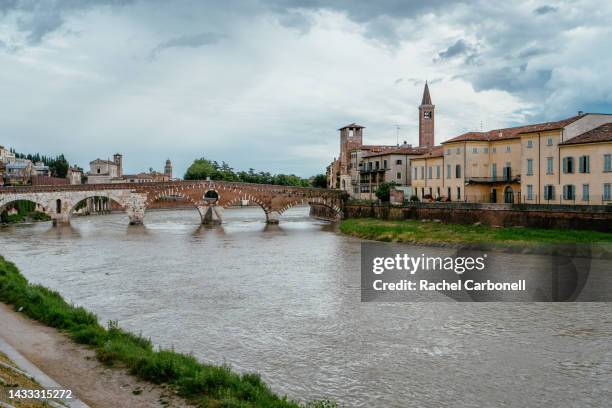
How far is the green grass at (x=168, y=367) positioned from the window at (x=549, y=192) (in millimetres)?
30302

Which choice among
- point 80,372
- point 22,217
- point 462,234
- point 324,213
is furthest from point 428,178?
point 80,372

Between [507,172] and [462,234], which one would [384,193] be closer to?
[507,172]

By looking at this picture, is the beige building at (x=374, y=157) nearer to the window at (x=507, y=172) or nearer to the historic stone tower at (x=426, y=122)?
the historic stone tower at (x=426, y=122)

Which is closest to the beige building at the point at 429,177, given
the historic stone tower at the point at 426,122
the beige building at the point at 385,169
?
the beige building at the point at 385,169

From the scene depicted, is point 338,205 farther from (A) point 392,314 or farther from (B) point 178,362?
(B) point 178,362

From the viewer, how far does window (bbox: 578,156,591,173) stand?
34000 millimetres

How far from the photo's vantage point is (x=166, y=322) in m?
16.0

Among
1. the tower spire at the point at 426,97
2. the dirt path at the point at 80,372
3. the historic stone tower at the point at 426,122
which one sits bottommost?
the dirt path at the point at 80,372

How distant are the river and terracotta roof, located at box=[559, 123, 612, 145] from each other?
655 inches

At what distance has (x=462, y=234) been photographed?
35.8 meters

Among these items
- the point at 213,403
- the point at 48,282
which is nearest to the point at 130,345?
the point at 213,403

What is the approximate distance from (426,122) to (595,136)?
3830 cm

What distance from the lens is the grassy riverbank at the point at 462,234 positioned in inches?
1208

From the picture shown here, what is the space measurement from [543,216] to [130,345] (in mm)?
28712
